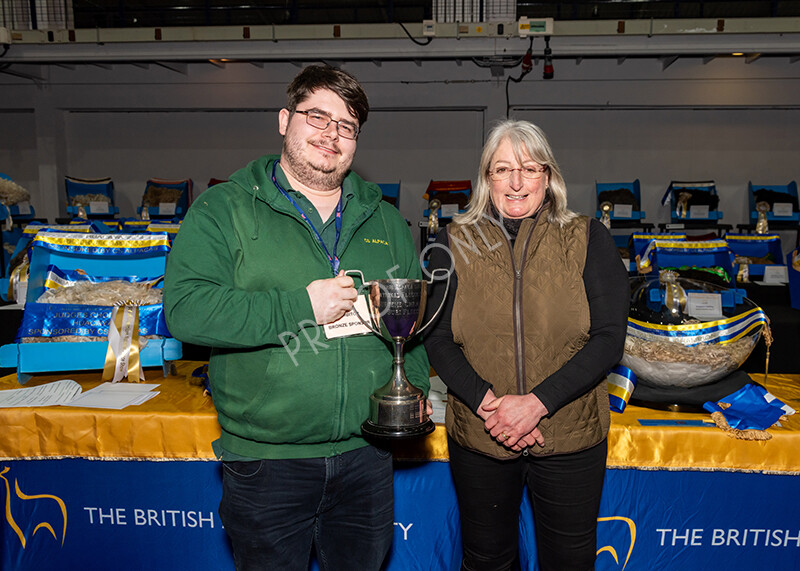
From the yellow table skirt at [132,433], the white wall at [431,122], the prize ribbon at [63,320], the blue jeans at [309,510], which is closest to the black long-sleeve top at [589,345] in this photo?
the blue jeans at [309,510]

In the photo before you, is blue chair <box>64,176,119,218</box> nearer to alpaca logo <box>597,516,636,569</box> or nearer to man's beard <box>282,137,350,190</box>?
man's beard <box>282,137,350,190</box>

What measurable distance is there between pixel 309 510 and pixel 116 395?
100cm

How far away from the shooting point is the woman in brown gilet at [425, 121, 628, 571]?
4.05ft

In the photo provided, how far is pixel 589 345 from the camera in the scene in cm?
124

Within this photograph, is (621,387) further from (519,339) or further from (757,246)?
(757,246)

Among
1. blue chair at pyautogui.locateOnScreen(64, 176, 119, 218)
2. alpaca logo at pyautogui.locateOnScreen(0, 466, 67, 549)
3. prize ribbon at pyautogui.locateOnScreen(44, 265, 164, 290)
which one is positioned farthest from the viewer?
blue chair at pyautogui.locateOnScreen(64, 176, 119, 218)

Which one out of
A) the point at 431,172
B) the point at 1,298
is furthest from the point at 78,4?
the point at 1,298

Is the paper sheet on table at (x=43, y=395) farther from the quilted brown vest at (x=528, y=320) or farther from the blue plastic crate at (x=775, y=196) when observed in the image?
the blue plastic crate at (x=775, y=196)

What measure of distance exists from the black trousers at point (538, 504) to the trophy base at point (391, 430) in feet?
0.68

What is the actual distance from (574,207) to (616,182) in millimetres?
674

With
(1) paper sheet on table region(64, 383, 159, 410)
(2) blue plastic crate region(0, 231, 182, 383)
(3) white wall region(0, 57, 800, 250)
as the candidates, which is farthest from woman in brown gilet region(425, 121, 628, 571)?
(3) white wall region(0, 57, 800, 250)

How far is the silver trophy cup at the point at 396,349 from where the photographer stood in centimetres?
110

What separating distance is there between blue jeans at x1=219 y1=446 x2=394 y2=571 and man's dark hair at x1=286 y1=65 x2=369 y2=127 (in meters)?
0.74

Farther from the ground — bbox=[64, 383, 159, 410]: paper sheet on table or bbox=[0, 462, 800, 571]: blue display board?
bbox=[64, 383, 159, 410]: paper sheet on table
